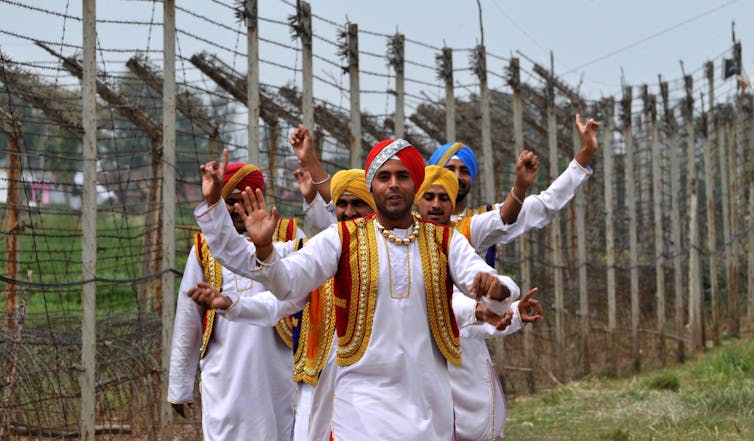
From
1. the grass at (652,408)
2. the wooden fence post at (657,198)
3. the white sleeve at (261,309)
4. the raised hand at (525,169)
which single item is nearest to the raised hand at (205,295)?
the white sleeve at (261,309)

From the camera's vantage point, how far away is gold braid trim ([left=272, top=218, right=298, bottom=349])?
5906mm

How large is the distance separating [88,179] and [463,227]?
2397 mm

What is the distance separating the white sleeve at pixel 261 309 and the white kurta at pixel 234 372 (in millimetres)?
819

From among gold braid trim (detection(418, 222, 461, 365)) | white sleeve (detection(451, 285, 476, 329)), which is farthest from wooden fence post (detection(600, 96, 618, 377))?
gold braid trim (detection(418, 222, 461, 365))

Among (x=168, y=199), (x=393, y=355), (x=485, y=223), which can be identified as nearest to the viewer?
(x=393, y=355)

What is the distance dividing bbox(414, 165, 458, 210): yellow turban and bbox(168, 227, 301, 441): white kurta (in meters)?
1.00

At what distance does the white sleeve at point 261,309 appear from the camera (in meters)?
4.82

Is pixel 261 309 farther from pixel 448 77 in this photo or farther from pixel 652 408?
pixel 448 77

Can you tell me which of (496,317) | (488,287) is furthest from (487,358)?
(488,287)

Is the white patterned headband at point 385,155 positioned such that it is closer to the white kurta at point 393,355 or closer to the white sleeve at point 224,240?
the white kurta at point 393,355

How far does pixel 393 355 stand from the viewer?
14.4 feet

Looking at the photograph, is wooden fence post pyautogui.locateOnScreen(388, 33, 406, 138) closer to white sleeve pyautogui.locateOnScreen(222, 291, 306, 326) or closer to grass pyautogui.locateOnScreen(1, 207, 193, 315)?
grass pyautogui.locateOnScreen(1, 207, 193, 315)

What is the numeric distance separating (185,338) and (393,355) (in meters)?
1.83

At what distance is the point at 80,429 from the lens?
Result: 679cm
